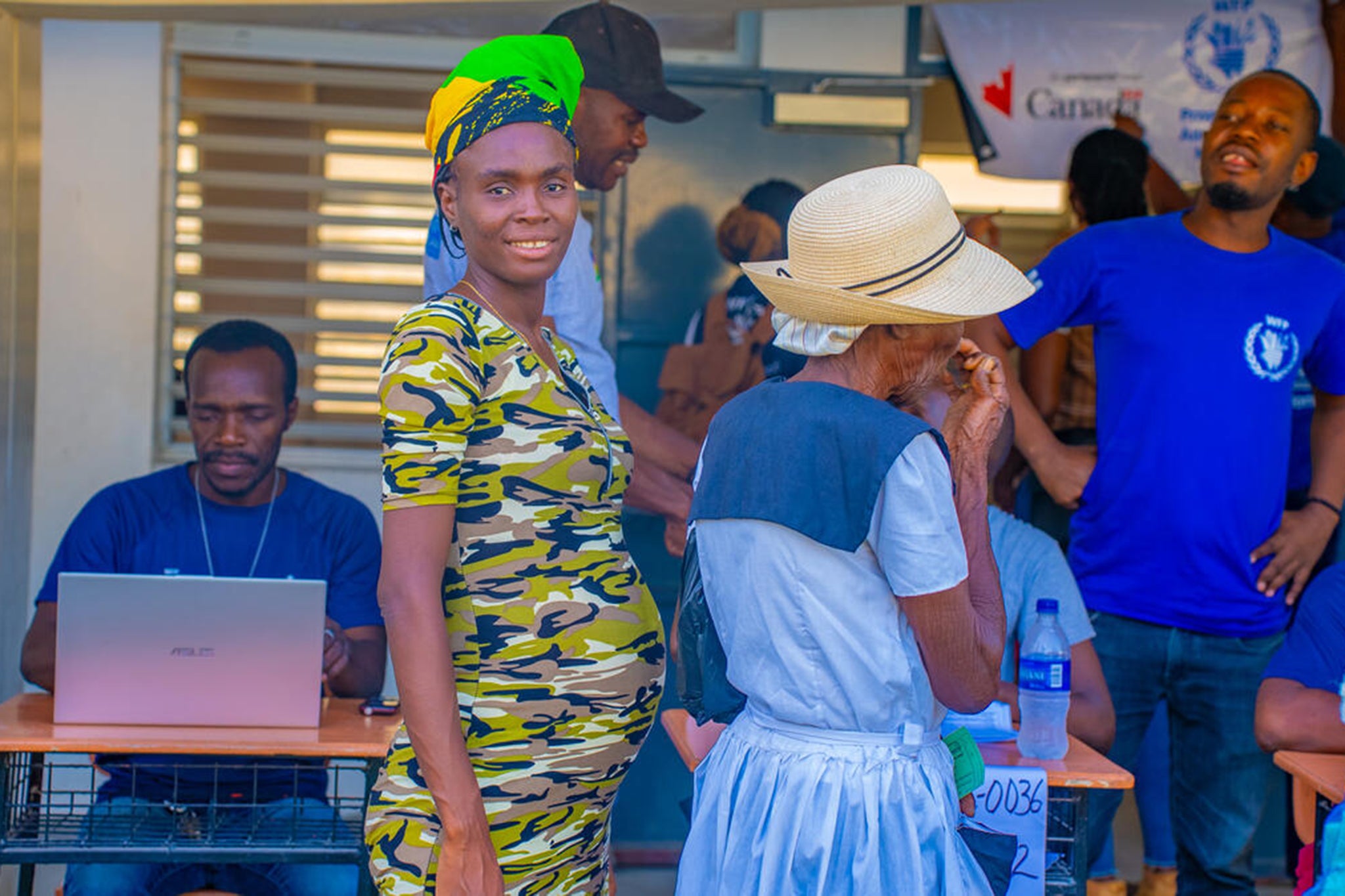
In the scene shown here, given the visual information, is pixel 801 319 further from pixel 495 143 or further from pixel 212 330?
pixel 212 330

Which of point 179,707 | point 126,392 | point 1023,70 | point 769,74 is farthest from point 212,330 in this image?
point 1023,70

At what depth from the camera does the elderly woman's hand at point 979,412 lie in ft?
6.84

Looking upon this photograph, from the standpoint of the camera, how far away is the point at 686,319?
4938 mm

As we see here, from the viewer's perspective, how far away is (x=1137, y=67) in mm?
5043

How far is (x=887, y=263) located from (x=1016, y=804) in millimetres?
1151

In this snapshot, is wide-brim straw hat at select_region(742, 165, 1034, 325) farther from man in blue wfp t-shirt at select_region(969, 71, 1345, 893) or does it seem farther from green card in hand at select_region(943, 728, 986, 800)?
man in blue wfp t-shirt at select_region(969, 71, 1345, 893)

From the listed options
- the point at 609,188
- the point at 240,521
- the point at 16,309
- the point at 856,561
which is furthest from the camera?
the point at 16,309

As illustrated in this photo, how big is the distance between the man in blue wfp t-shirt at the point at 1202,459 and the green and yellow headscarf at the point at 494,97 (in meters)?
1.94

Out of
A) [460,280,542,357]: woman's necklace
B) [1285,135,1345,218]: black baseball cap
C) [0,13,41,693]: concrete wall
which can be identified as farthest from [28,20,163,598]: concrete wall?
[1285,135,1345,218]: black baseball cap

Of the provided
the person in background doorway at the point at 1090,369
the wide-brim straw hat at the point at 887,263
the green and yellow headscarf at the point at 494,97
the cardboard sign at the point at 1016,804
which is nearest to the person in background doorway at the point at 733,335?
the person in background doorway at the point at 1090,369

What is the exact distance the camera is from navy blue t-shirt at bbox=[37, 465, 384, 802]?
146 inches

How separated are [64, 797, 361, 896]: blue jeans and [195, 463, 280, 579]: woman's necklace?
0.64 m

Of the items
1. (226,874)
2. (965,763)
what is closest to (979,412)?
(965,763)

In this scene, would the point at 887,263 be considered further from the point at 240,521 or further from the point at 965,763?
the point at 240,521
